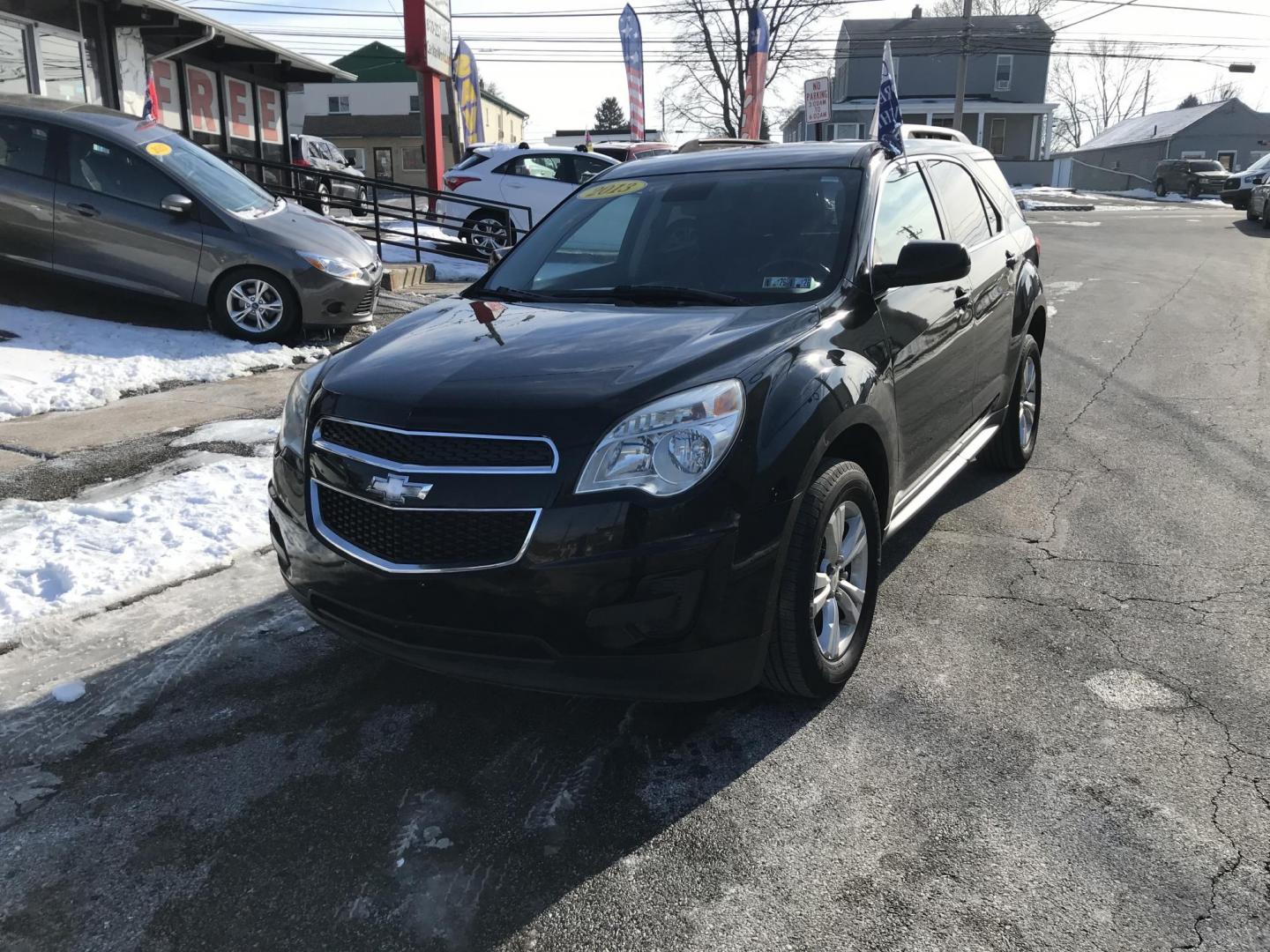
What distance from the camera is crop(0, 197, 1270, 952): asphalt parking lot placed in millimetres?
2357

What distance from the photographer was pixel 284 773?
296 centimetres

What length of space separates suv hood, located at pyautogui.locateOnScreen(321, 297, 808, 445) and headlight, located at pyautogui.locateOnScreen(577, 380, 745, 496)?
5 cm

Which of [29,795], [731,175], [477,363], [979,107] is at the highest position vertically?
[979,107]

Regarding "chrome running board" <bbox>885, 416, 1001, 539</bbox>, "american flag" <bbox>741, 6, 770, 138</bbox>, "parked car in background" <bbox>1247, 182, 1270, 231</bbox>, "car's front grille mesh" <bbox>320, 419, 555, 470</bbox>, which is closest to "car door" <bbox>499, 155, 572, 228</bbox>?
"chrome running board" <bbox>885, 416, 1001, 539</bbox>

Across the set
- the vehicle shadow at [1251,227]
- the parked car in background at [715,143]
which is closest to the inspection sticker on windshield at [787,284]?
the parked car in background at [715,143]

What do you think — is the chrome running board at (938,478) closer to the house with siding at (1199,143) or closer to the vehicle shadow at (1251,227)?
the vehicle shadow at (1251,227)

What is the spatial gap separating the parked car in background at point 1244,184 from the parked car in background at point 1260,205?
1.57 m

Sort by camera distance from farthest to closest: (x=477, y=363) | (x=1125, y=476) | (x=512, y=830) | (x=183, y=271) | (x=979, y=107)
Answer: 1. (x=979, y=107)
2. (x=183, y=271)
3. (x=1125, y=476)
4. (x=477, y=363)
5. (x=512, y=830)

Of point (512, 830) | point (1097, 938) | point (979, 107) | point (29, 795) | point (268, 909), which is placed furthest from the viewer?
point (979, 107)

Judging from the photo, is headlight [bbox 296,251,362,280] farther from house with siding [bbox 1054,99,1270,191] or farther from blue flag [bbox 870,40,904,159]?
house with siding [bbox 1054,99,1270,191]

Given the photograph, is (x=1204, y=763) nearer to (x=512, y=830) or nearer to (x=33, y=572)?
(x=512, y=830)

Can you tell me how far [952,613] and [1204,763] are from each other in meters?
1.18

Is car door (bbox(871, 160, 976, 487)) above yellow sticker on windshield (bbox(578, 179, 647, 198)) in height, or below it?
below

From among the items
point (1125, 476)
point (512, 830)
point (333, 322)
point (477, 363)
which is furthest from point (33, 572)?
point (1125, 476)
